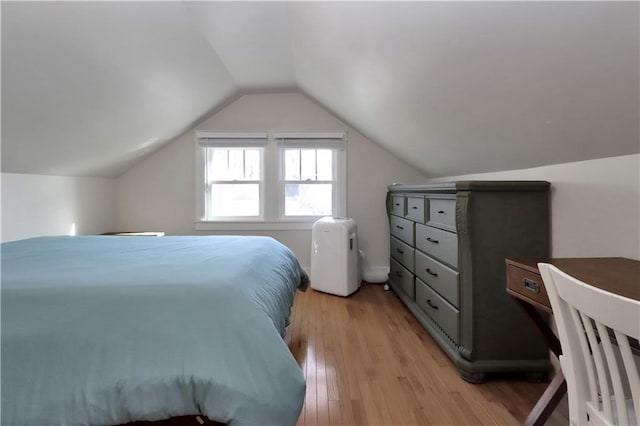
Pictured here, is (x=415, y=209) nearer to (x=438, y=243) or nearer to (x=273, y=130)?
(x=438, y=243)

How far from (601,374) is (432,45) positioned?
59.2 inches

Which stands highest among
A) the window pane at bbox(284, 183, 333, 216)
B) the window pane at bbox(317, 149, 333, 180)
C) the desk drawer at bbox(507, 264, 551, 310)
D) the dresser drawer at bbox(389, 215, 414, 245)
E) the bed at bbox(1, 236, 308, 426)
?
the window pane at bbox(317, 149, 333, 180)

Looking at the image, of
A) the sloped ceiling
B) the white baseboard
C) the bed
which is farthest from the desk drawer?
the white baseboard

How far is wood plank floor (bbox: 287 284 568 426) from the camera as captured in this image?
150 centimetres

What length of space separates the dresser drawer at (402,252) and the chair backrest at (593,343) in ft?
6.16

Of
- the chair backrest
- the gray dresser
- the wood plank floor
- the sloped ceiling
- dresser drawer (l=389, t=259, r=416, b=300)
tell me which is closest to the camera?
the chair backrest

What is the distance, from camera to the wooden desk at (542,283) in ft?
3.61

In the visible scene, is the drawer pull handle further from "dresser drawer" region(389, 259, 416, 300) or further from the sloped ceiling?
"dresser drawer" region(389, 259, 416, 300)

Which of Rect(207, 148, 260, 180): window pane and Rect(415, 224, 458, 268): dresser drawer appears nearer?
Rect(415, 224, 458, 268): dresser drawer

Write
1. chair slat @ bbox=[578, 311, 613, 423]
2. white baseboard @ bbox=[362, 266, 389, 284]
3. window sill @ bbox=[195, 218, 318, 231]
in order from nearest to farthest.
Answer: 1. chair slat @ bbox=[578, 311, 613, 423]
2. white baseboard @ bbox=[362, 266, 389, 284]
3. window sill @ bbox=[195, 218, 318, 231]

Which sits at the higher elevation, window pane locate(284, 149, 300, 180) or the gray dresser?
window pane locate(284, 149, 300, 180)

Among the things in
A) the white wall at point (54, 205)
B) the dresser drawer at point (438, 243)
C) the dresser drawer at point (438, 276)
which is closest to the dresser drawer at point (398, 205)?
the dresser drawer at point (438, 243)

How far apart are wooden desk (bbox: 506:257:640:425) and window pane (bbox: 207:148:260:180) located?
125 inches

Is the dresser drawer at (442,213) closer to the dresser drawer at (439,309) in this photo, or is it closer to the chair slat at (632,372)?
the dresser drawer at (439,309)
